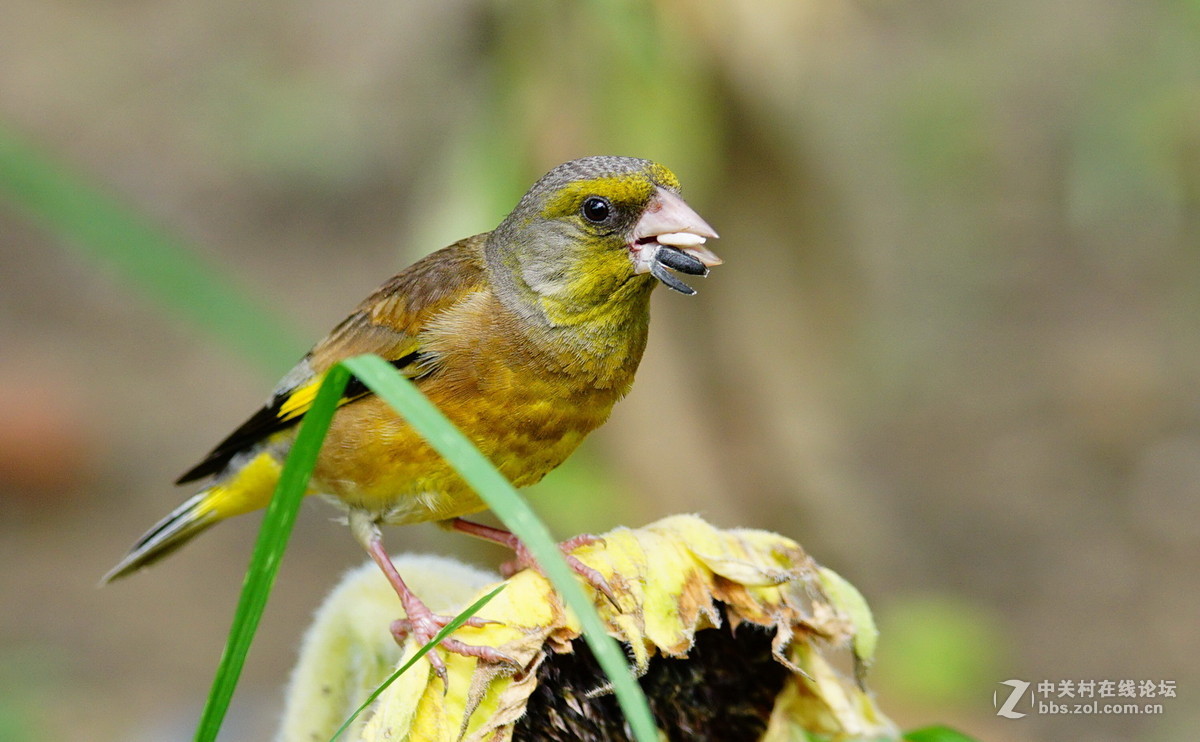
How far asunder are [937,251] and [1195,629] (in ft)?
9.88

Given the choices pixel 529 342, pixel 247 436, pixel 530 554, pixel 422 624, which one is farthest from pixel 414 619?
pixel 247 436

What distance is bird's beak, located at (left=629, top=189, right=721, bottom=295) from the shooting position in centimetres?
250

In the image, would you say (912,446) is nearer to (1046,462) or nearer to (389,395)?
(1046,462)

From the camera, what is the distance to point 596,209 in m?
2.68

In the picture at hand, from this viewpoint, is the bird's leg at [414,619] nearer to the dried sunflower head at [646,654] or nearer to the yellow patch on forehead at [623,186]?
the dried sunflower head at [646,654]

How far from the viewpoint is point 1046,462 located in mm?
6789

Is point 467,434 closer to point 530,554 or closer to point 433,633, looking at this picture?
point 530,554

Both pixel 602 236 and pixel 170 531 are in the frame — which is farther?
pixel 170 531

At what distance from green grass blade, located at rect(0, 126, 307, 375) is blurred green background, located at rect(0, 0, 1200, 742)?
0.14 metres

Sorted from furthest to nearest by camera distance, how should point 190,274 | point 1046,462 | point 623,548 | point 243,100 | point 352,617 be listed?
point 243,100
point 1046,462
point 352,617
point 623,548
point 190,274

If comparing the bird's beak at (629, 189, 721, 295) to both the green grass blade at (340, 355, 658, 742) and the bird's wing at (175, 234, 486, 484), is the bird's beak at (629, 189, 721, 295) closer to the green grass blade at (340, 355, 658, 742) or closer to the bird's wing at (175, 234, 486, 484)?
the bird's wing at (175, 234, 486, 484)

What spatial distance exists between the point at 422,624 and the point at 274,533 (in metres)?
0.75

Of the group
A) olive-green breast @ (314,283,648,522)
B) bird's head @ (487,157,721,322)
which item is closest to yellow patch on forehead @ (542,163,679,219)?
bird's head @ (487,157,721,322)

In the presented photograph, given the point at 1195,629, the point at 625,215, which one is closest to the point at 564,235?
the point at 625,215
